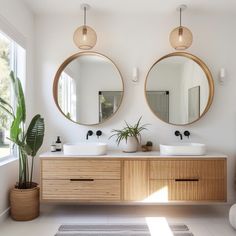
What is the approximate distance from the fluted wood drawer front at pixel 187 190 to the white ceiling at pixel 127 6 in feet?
6.67

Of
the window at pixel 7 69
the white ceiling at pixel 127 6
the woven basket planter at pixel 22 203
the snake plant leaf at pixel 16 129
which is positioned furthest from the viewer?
the white ceiling at pixel 127 6

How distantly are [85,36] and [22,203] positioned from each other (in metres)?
2.02

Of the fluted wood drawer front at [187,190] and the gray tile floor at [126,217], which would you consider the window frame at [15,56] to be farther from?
the fluted wood drawer front at [187,190]

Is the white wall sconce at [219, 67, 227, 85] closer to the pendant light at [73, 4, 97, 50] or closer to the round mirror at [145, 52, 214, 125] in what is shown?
the round mirror at [145, 52, 214, 125]

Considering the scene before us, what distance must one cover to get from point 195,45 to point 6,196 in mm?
2880

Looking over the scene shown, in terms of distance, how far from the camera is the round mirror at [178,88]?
3318 millimetres

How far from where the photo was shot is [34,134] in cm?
280

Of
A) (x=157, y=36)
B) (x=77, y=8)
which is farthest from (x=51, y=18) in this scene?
(x=157, y=36)

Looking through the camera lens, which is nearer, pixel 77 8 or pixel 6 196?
pixel 6 196

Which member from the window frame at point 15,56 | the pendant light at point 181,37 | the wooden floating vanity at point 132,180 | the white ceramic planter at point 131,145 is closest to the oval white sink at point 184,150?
the wooden floating vanity at point 132,180

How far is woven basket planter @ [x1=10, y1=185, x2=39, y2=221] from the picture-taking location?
9.01ft

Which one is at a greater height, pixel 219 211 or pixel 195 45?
pixel 195 45

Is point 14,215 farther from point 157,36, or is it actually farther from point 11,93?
point 157,36

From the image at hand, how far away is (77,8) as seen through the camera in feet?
10.5
